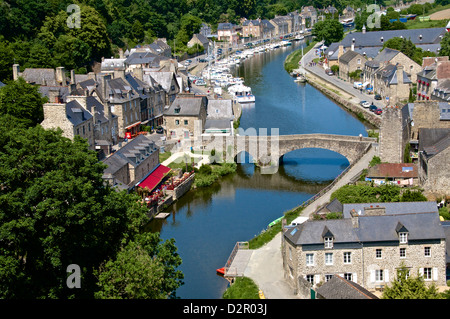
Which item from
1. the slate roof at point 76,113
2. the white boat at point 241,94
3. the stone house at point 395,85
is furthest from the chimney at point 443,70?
the slate roof at point 76,113

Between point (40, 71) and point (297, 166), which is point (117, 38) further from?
point (297, 166)

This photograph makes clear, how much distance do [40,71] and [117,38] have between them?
31.3m

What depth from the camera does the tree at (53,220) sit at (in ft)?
65.1

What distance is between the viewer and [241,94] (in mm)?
65500

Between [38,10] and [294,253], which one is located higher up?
[38,10]

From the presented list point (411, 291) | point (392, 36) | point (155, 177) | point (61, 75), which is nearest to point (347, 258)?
point (411, 291)

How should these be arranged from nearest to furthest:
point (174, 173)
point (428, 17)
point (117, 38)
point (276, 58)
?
point (174, 173) → point (117, 38) → point (276, 58) → point (428, 17)

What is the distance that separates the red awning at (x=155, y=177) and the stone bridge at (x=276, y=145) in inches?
162

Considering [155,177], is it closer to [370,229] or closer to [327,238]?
[327,238]

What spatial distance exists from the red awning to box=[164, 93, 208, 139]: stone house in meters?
6.58

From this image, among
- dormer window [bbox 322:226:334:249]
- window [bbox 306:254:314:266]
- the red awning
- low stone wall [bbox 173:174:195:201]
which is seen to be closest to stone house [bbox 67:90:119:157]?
the red awning

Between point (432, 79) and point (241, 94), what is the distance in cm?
1954

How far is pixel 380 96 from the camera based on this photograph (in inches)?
2324
